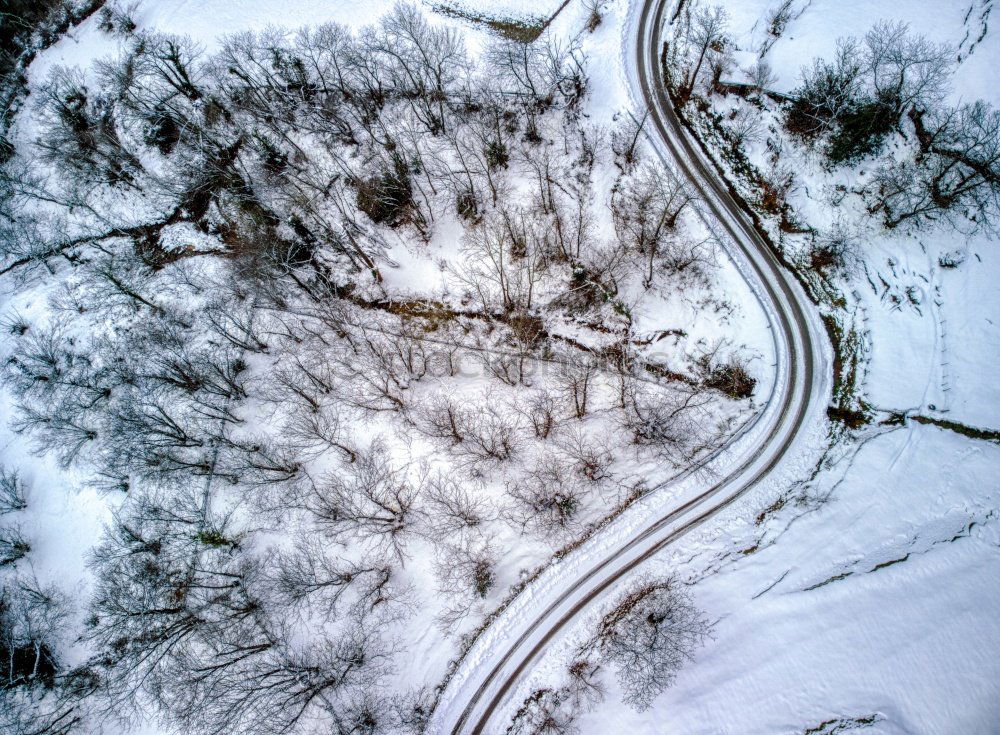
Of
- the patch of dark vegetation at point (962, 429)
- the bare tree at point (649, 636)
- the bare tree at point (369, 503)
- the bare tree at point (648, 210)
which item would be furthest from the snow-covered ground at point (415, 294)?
the patch of dark vegetation at point (962, 429)

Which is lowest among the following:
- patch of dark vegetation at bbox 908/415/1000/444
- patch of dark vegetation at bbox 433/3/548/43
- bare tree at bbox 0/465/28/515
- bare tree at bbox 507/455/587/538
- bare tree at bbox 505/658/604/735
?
bare tree at bbox 505/658/604/735

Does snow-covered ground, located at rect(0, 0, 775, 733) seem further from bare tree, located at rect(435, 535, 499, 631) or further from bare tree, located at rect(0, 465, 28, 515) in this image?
bare tree, located at rect(435, 535, 499, 631)

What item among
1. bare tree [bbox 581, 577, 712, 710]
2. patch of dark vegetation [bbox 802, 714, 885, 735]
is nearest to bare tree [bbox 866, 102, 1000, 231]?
bare tree [bbox 581, 577, 712, 710]

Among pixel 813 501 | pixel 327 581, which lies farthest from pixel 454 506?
pixel 813 501

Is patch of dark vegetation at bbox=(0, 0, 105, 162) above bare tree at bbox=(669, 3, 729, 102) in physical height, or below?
above

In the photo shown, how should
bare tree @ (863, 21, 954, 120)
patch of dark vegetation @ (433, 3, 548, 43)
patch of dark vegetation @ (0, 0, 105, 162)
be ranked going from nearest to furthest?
bare tree @ (863, 21, 954, 120) → patch of dark vegetation @ (433, 3, 548, 43) → patch of dark vegetation @ (0, 0, 105, 162)

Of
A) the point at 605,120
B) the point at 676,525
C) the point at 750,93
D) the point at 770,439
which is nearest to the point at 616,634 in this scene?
the point at 676,525

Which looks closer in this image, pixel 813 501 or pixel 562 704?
pixel 562 704

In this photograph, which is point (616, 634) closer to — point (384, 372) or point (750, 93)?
point (384, 372)

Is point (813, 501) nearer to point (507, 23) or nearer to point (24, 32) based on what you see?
point (507, 23)
